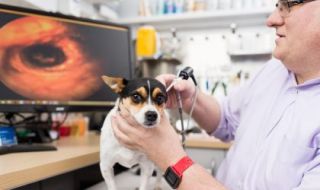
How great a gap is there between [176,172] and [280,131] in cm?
31

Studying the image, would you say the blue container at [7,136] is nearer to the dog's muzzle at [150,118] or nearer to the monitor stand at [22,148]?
the monitor stand at [22,148]

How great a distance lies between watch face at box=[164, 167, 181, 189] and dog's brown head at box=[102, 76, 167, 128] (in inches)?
5.0

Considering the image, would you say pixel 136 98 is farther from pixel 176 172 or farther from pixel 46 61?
pixel 46 61

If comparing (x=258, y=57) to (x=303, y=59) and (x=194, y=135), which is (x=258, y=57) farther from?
(x=303, y=59)

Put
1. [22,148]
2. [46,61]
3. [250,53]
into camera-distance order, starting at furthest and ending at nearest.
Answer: [250,53] → [46,61] → [22,148]

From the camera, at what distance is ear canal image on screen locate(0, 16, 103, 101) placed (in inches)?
42.4

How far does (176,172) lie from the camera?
2.56 ft

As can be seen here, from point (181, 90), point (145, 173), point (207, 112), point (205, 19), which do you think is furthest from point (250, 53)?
point (145, 173)

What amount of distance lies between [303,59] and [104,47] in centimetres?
79

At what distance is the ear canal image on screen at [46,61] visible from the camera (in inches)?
42.4

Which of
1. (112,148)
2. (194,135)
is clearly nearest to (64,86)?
(112,148)

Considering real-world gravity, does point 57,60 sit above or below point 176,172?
above

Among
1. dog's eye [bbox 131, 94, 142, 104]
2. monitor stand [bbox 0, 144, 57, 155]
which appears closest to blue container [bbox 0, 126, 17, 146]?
monitor stand [bbox 0, 144, 57, 155]

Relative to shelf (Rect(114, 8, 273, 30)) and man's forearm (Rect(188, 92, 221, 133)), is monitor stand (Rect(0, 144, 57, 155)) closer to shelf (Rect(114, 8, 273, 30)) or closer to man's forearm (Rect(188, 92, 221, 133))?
man's forearm (Rect(188, 92, 221, 133))
